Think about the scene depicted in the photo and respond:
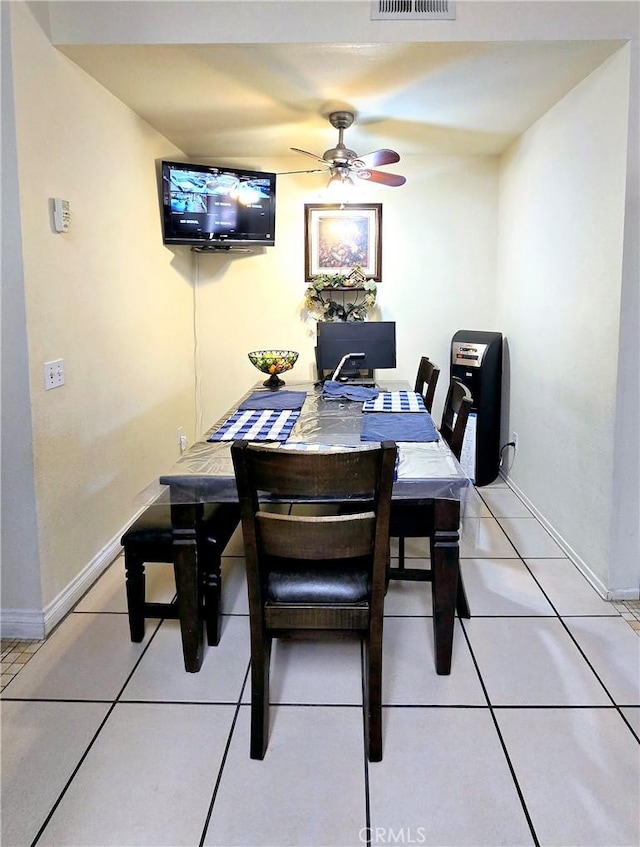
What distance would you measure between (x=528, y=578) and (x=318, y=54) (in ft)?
7.88

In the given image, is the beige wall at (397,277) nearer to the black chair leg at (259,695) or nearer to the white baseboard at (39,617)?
the white baseboard at (39,617)

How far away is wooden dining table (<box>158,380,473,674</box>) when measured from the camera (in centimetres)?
182

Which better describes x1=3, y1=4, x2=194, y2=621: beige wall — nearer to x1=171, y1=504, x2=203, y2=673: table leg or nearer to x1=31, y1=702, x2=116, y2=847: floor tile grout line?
x1=171, y1=504, x2=203, y2=673: table leg

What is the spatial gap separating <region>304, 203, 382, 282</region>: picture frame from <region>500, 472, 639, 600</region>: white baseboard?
1.96 m

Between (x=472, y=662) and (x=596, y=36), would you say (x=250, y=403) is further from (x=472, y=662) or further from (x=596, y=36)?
(x=596, y=36)

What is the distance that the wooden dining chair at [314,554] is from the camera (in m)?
1.46

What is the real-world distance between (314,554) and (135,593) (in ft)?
3.07

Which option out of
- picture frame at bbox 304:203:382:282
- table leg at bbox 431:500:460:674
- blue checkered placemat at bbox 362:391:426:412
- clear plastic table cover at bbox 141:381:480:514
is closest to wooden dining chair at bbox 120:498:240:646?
clear plastic table cover at bbox 141:381:480:514

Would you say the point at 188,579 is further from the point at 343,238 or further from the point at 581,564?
Result: the point at 343,238

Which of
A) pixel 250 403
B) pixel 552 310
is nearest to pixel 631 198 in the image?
pixel 552 310

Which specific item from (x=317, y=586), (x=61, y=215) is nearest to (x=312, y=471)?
(x=317, y=586)

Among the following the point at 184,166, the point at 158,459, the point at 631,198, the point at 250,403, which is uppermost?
the point at 184,166

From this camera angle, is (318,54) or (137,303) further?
(137,303)

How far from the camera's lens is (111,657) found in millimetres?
2143
